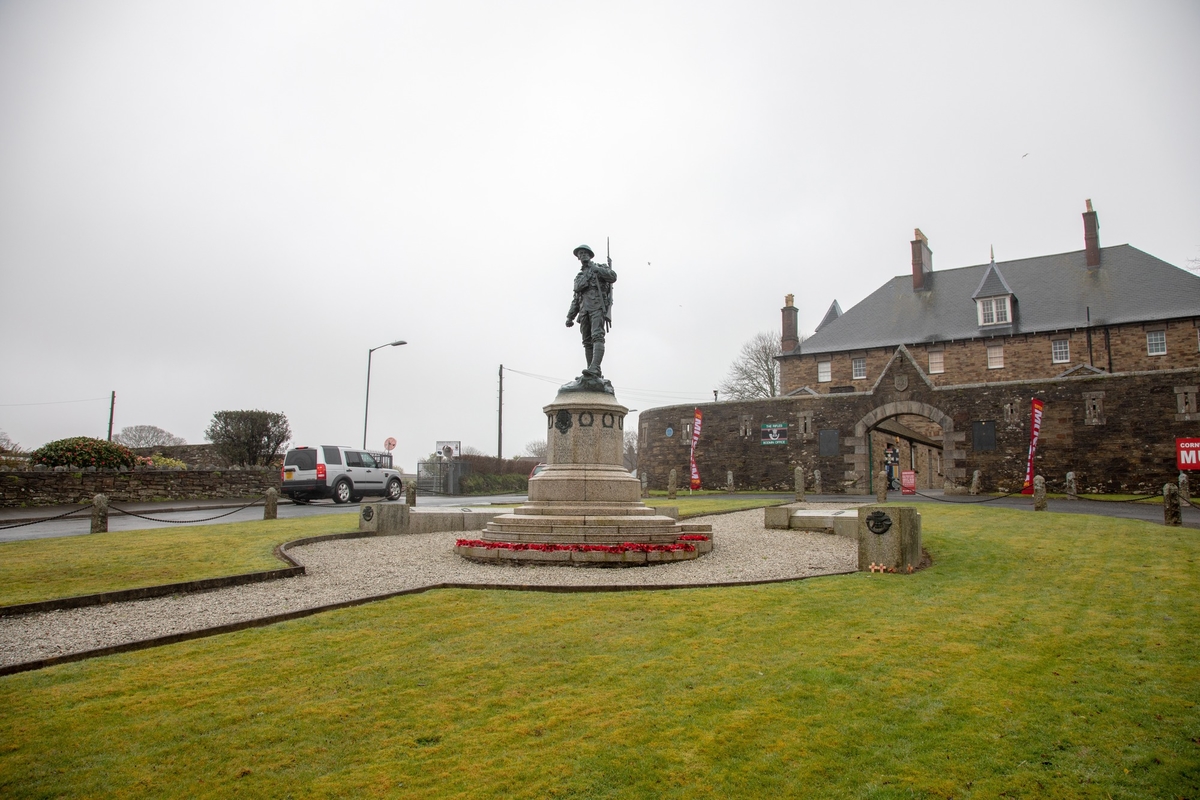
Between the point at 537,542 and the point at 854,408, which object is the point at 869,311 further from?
the point at 537,542

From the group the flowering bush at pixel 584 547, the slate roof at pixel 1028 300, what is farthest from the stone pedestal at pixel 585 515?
the slate roof at pixel 1028 300

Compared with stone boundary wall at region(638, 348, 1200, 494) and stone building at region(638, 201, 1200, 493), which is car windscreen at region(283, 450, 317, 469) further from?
stone building at region(638, 201, 1200, 493)

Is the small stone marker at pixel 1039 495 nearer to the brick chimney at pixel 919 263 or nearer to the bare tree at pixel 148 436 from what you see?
the brick chimney at pixel 919 263

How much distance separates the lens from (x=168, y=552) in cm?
1016

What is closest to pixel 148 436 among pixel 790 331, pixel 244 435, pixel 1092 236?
pixel 244 435

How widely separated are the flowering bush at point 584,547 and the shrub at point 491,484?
25.7m

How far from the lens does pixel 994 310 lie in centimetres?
3584

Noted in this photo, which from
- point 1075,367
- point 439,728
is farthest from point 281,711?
point 1075,367

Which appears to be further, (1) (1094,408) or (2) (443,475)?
(2) (443,475)

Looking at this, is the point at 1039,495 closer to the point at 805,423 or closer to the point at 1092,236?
the point at 805,423

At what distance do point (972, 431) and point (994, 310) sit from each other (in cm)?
1246

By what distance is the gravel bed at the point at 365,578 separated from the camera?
19.7ft

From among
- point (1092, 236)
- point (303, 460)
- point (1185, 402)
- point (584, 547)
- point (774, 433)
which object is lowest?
point (584, 547)

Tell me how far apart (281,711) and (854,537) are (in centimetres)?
1046
